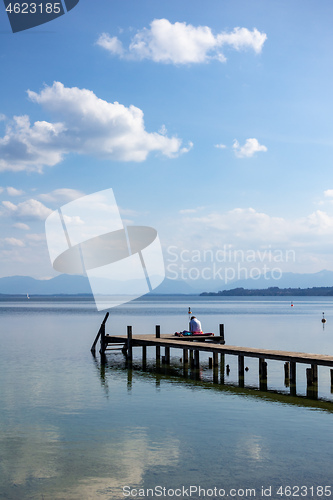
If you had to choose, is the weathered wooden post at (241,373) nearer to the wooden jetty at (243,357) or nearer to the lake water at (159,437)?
the wooden jetty at (243,357)

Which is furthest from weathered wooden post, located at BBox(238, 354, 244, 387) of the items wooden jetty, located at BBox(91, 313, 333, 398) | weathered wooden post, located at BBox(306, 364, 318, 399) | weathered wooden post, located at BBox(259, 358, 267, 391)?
weathered wooden post, located at BBox(306, 364, 318, 399)

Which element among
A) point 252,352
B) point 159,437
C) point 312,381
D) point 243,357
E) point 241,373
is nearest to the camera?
point 159,437

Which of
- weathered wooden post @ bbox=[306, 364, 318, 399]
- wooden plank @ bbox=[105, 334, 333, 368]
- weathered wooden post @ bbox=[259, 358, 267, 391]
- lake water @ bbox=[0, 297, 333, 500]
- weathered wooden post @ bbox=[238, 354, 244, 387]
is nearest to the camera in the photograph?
lake water @ bbox=[0, 297, 333, 500]

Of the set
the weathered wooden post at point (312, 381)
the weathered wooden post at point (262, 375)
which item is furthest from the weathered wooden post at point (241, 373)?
the weathered wooden post at point (312, 381)

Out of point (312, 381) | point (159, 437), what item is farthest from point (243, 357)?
point (159, 437)

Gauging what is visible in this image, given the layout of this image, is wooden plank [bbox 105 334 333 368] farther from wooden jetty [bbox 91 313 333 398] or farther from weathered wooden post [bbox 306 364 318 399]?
weathered wooden post [bbox 306 364 318 399]

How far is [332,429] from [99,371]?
15549 millimetres

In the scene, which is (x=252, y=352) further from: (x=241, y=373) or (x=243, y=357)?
(x=241, y=373)

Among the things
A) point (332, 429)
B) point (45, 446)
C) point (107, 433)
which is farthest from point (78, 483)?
point (332, 429)

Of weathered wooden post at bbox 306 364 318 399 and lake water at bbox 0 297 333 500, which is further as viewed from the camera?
weathered wooden post at bbox 306 364 318 399

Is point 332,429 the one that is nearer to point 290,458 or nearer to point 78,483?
point 290,458

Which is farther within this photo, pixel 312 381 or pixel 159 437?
pixel 312 381

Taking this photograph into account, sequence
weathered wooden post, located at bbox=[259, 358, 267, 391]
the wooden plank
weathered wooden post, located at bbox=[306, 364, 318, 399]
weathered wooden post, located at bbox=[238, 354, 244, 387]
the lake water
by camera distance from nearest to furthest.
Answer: the lake water, the wooden plank, weathered wooden post, located at bbox=[306, 364, 318, 399], weathered wooden post, located at bbox=[259, 358, 267, 391], weathered wooden post, located at bbox=[238, 354, 244, 387]

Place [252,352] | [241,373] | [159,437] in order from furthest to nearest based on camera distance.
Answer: [241,373], [252,352], [159,437]
